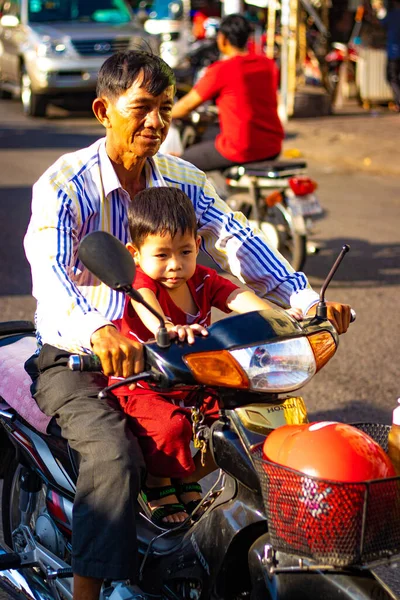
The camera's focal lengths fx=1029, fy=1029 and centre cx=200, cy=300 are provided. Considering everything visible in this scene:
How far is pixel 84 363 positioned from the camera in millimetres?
2459

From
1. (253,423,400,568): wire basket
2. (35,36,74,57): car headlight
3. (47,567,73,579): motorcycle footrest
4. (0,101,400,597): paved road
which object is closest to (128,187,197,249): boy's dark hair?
(253,423,400,568): wire basket

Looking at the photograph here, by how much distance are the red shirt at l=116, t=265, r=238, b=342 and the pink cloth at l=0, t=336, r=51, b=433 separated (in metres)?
0.39

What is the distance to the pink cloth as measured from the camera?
306 cm

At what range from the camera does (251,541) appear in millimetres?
2502

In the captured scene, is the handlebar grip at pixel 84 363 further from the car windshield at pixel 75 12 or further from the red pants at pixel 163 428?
the car windshield at pixel 75 12

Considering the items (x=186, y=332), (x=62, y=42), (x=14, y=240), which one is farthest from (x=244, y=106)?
(x=62, y=42)

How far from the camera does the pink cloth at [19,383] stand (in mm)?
3062

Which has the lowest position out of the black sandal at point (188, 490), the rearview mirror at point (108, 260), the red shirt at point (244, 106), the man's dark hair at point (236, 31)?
the red shirt at point (244, 106)

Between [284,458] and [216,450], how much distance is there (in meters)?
0.28

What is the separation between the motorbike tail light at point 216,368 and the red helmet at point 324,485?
18cm

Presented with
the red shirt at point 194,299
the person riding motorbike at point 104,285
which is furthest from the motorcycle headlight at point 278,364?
the red shirt at point 194,299

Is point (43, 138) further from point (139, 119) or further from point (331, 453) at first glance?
point (331, 453)

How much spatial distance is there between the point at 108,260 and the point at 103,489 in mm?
660

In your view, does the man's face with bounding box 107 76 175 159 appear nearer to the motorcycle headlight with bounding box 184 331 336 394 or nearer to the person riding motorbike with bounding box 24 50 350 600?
the person riding motorbike with bounding box 24 50 350 600
